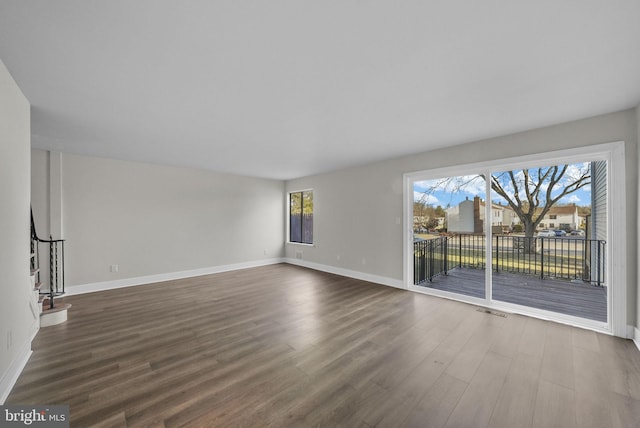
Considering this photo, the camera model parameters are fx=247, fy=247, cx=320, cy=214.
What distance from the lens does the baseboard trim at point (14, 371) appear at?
1802 millimetres

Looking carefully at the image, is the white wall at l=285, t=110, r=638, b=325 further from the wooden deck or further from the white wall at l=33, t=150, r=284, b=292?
the white wall at l=33, t=150, r=284, b=292

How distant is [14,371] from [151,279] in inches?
131

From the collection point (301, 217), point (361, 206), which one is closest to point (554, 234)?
point (361, 206)

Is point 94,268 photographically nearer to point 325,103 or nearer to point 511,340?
point 325,103

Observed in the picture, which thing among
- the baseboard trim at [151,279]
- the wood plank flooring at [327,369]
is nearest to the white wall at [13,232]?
the wood plank flooring at [327,369]

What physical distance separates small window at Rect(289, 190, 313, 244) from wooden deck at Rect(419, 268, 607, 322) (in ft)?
11.3

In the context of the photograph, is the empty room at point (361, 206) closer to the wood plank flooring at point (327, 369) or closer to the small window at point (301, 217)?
the wood plank flooring at point (327, 369)

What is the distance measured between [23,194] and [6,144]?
69 cm

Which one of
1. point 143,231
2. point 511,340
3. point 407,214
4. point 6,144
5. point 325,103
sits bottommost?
point 511,340

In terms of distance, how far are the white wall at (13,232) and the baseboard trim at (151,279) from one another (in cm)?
225

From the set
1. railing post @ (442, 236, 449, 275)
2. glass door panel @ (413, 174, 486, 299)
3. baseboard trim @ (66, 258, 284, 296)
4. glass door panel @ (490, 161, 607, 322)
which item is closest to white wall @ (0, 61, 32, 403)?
baseboard trim @ (66, 258, 284, 296)

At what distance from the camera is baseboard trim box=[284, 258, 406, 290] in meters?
4.83

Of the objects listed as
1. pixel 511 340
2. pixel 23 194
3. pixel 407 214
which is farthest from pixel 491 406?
pixel 23 194

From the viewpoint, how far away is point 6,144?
1.98 meters
